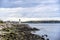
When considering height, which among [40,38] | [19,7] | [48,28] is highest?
[19,7]

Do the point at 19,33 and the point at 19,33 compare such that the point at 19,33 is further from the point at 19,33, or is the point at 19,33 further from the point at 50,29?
the point at 50,29

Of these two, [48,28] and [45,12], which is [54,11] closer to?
[45,12]

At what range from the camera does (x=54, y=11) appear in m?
1.24

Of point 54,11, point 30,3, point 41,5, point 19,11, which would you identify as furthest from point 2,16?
point 54,11

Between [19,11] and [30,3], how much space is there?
15 centimetres

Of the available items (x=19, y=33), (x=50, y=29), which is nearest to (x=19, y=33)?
(x=19, y=33)

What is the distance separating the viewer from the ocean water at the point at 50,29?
1.21m

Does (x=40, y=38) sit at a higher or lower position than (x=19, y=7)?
lower

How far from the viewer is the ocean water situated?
3.98ft

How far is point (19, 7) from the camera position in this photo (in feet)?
4.06

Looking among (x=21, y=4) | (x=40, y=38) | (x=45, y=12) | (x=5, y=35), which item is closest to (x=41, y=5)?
(x=45, y=12)

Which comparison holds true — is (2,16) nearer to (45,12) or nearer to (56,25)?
(45,12)

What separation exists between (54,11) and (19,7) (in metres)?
0.40

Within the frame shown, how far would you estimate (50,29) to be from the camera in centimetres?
123
